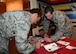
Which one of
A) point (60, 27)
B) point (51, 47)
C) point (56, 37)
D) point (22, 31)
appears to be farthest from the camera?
point (60, 27)

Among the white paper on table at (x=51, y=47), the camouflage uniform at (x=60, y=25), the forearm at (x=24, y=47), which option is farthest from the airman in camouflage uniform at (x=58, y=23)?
the forearm at (x=24, y=47)

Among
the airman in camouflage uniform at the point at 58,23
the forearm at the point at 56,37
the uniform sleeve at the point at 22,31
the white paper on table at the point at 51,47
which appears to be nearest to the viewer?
the uniform sleeve at the point at 22,31

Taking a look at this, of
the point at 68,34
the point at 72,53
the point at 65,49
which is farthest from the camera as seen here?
the point at 68,34

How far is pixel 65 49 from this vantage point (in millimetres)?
2355

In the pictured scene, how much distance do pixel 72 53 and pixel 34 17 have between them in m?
0.70

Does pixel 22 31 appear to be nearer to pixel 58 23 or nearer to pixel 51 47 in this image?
pixel 51 47

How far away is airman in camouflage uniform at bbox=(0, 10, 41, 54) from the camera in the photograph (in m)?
1.90

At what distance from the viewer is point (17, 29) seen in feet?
6.26

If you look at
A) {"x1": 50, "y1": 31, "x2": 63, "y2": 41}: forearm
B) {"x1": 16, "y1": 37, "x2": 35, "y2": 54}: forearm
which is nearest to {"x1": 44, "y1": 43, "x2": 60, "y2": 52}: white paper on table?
{"x1": 50, "y1": 31, "x2": 63, "y2": 41}: forearm

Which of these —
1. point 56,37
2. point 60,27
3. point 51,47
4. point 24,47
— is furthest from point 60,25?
point 24,47

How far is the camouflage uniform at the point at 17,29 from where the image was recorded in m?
1.90

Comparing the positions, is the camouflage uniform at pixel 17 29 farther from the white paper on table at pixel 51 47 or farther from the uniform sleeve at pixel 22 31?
the white paper on table at pixel 51 47

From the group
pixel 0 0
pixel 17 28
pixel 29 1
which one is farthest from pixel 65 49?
pixel 29 1

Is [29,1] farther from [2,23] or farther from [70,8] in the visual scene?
[2,23]
